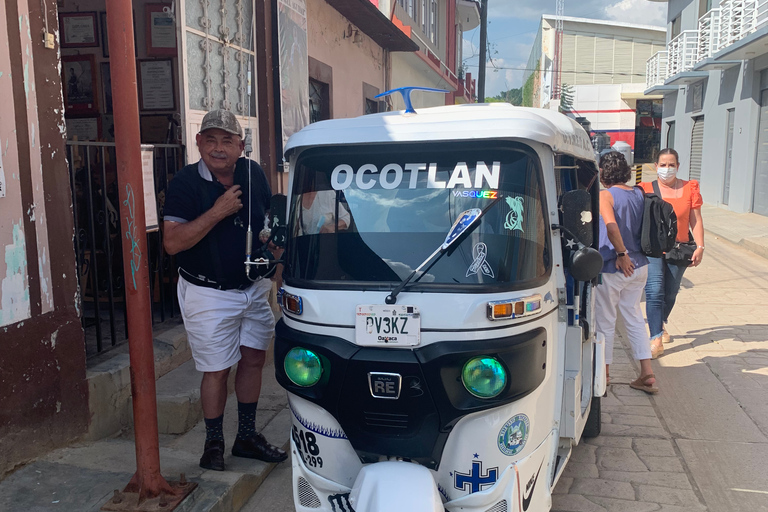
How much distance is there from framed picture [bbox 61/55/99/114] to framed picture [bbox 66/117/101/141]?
84 millimetres

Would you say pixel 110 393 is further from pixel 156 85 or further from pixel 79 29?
pixel 79 29

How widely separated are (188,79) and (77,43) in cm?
201

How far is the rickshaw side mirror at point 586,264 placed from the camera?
2881 mm

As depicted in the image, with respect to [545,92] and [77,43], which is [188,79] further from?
[545,92]

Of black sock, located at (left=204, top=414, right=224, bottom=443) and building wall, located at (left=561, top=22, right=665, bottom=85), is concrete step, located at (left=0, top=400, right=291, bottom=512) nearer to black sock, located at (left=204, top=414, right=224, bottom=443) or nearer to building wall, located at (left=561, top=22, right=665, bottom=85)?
black sock, located at (left=204, top=414, right=224, bottom=443)

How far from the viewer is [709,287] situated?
9.35m

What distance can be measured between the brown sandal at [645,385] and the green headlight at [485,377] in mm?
3117

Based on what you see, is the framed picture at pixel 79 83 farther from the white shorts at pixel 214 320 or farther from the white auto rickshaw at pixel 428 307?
the white auto rickshaw at pixel 428 307

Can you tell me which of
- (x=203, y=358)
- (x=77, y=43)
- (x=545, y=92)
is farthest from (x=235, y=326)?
(x=545, y=92)

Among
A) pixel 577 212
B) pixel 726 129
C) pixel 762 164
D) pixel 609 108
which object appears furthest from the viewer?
pixel 609 108

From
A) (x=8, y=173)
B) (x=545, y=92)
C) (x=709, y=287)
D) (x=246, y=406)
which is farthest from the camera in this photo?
(x=545, y=92)

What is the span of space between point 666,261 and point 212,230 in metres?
4.34

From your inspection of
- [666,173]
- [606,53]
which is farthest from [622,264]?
[606,53]

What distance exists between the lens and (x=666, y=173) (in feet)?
20.2
